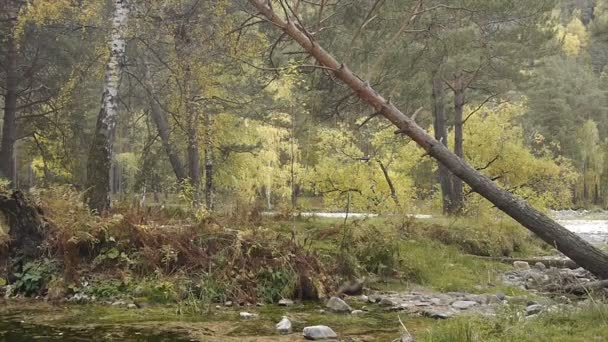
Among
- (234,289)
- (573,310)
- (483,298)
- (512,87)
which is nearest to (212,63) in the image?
(234,289)

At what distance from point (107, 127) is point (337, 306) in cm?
605

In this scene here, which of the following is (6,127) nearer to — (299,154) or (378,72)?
(378,72)

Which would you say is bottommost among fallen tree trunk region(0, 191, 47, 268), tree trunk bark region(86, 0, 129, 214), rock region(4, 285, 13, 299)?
rock region(4, 285, 13, 299)

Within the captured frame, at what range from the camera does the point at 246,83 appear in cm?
2072

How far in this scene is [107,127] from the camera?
11148 mm

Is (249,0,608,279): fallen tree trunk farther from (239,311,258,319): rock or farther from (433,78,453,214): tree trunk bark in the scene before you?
(433,78,453,214): tree trunk bark

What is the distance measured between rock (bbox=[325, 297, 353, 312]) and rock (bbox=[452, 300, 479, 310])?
1.49 meters

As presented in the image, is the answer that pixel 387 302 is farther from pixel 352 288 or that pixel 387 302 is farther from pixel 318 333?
pixel 318 333

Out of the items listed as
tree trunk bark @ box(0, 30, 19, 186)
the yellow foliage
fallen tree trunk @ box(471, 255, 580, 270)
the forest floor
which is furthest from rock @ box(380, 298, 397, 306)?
tree trunk bark @ box(0, 30, 19, 186)

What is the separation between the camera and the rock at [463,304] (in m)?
7.95

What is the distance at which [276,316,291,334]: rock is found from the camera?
633 cm

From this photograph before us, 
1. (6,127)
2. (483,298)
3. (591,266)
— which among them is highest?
(6,127)

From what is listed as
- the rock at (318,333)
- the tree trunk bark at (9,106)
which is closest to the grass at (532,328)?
the rock at (318,333)

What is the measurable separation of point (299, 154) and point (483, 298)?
73.7ft
